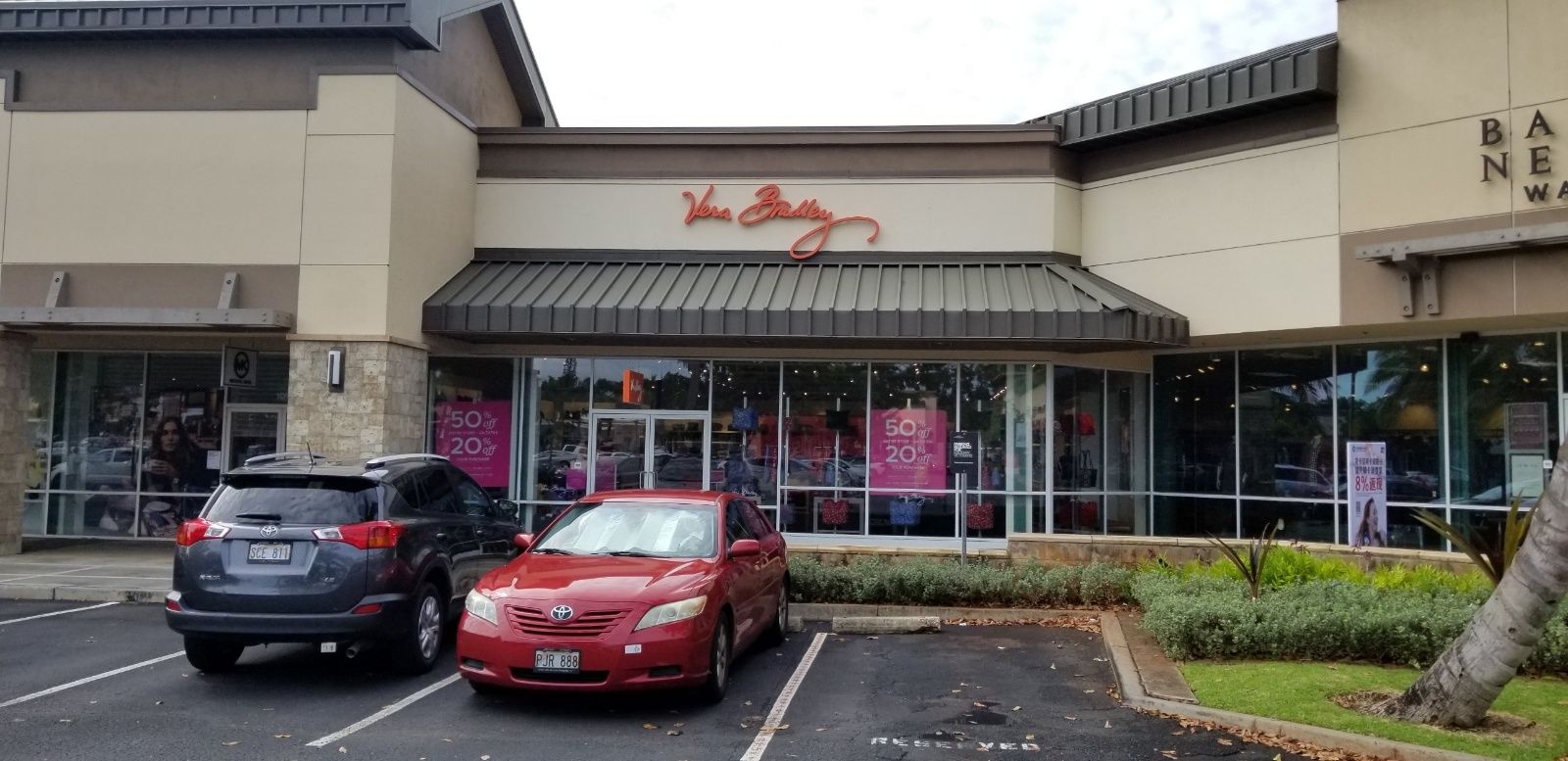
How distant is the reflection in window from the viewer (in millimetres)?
17859

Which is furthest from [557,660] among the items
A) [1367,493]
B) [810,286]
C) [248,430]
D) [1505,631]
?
[248,430]

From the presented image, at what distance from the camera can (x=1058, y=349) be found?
17.0 m

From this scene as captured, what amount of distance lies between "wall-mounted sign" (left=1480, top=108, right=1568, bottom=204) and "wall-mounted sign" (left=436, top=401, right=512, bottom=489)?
45.0ft

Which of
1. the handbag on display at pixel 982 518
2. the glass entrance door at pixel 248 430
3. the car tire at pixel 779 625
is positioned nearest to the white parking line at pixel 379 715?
the car tire at pixel 779 625

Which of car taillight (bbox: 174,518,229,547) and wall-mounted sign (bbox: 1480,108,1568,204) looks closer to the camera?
car taillight (bbox: 174,518,229,547)

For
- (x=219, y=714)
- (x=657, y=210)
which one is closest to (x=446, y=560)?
(x=219, y=714)

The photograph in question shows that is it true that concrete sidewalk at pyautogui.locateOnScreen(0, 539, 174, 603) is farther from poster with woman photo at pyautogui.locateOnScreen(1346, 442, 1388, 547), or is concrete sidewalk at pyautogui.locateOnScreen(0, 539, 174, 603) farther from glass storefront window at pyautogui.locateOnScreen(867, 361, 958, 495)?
poster with woman photo at pyautogui.locateOnScreen(1346, 442, 1388, 547)

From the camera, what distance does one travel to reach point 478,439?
58.2 ft

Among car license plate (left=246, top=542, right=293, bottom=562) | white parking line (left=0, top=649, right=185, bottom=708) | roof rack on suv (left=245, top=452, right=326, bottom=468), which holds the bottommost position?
white parking line (left=0, top=649, right=185, bottom=708)

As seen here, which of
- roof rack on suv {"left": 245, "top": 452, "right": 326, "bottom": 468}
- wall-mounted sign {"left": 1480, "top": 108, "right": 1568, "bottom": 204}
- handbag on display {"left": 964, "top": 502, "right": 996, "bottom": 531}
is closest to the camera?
roof rack on suv {"left": 245, "top": 452, "right": 326, "bottom": 468}

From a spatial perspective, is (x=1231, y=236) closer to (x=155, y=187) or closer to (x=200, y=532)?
(x=200, y=532)

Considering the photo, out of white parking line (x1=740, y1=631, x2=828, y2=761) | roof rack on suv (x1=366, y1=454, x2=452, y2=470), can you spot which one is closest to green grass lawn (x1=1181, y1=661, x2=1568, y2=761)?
white parking line (x1=740, y1=631, x2=828, y2=761)

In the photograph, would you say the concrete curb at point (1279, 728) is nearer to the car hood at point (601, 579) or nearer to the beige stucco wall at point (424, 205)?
the car hood at point (601, 579)

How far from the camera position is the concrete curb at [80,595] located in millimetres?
12867
